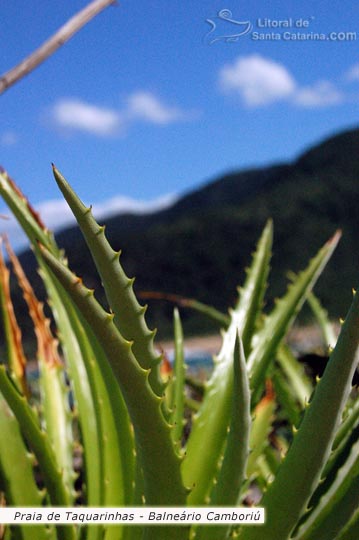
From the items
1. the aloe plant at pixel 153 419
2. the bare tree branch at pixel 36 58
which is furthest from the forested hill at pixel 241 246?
the bare tree branch at pixel 36 58

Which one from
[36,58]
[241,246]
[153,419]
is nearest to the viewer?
[153,419]

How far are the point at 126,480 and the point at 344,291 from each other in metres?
9.03

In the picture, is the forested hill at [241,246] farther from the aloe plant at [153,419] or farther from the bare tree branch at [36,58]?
the bare tree branch at [36,58]

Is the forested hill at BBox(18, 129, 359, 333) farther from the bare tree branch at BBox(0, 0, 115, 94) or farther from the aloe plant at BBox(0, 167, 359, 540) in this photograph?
the bare tree branch at BBox(0, 0, 115, 94)

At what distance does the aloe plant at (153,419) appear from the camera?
0.46 m

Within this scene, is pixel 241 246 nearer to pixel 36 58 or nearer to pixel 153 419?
pixel 36 58

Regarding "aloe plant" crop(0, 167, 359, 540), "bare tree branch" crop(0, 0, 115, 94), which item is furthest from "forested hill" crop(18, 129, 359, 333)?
"bare tree branch" crop(0, 0, 115, 94)

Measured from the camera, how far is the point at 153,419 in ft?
1.53

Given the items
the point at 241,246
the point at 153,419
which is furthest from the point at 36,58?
the point at 241,246

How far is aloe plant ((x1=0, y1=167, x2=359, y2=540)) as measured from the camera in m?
0.46

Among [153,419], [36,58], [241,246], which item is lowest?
[241,246]

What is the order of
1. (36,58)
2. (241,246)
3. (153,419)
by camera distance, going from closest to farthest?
(153,419) < (36,58) < (241,246)

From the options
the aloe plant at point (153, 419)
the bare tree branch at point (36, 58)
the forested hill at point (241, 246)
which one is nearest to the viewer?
the aloe plant at point (153, 419)

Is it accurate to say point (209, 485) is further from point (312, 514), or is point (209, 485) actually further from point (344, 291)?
point (344, 291)
